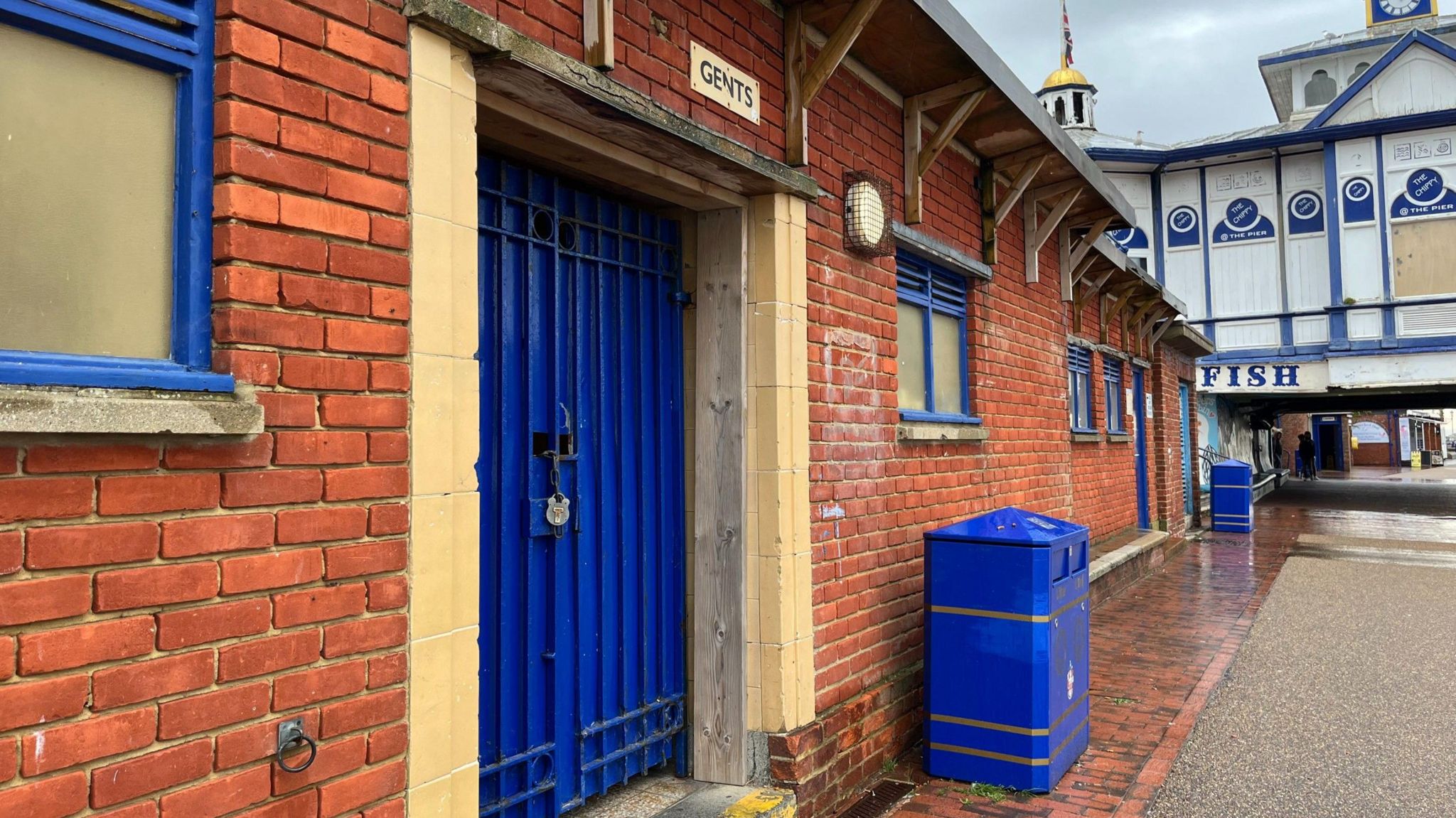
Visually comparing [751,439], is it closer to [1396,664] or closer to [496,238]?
[496,238]

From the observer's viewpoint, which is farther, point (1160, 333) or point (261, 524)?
point (1160, 333)

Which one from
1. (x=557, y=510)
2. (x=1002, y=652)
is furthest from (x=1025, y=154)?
(x=557, y=510)

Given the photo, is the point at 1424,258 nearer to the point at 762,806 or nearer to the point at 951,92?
the point at 951,92

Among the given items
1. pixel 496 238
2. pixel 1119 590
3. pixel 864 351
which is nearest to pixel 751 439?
pixel 864 351

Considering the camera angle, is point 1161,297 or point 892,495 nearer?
point 892,495

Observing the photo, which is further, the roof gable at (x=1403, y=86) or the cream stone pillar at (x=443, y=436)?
the roof gable at (x=1403, y=86)

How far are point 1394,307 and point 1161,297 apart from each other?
37.7 ft

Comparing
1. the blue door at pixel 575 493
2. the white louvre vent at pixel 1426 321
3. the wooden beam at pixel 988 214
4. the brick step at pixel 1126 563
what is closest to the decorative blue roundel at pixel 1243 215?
the white louvre vent at pixel 1426 321

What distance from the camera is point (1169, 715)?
5.67 meters

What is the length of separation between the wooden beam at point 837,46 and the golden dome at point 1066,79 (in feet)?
109

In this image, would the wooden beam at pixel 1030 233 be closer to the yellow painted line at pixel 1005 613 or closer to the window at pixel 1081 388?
the window at pixel 1081 388

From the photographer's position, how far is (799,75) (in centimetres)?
436

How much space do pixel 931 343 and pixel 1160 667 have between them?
3246 millimetres

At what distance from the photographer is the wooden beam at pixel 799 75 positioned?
4258 mm
